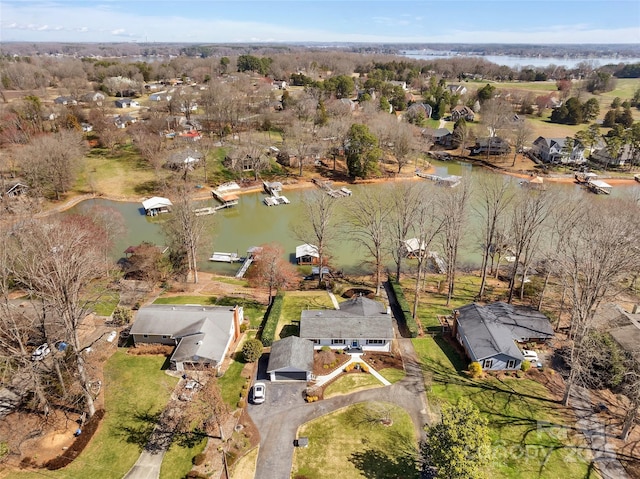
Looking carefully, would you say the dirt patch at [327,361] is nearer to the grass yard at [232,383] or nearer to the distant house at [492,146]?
the grass yard at [232,383]

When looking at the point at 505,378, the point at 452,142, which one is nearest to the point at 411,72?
the point at 452,142

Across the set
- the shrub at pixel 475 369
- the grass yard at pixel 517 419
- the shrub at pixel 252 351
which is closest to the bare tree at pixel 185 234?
the shrub at pixel 252 351

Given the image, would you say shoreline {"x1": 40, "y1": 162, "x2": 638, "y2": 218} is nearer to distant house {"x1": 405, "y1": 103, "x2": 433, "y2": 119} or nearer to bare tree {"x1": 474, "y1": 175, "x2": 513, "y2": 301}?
bare tree {"x1": 474, "y1": 175, "x2": 513, "y2": 301}

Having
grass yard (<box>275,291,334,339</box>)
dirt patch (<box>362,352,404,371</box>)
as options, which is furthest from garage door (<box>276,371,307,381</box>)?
dirt patch (<box>362,352,404,371</box>)

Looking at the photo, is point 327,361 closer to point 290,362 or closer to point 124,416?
point 290,362

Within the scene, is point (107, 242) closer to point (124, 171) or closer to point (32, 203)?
point (32, 203)

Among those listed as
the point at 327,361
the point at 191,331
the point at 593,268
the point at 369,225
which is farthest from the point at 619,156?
the point at 191,331
